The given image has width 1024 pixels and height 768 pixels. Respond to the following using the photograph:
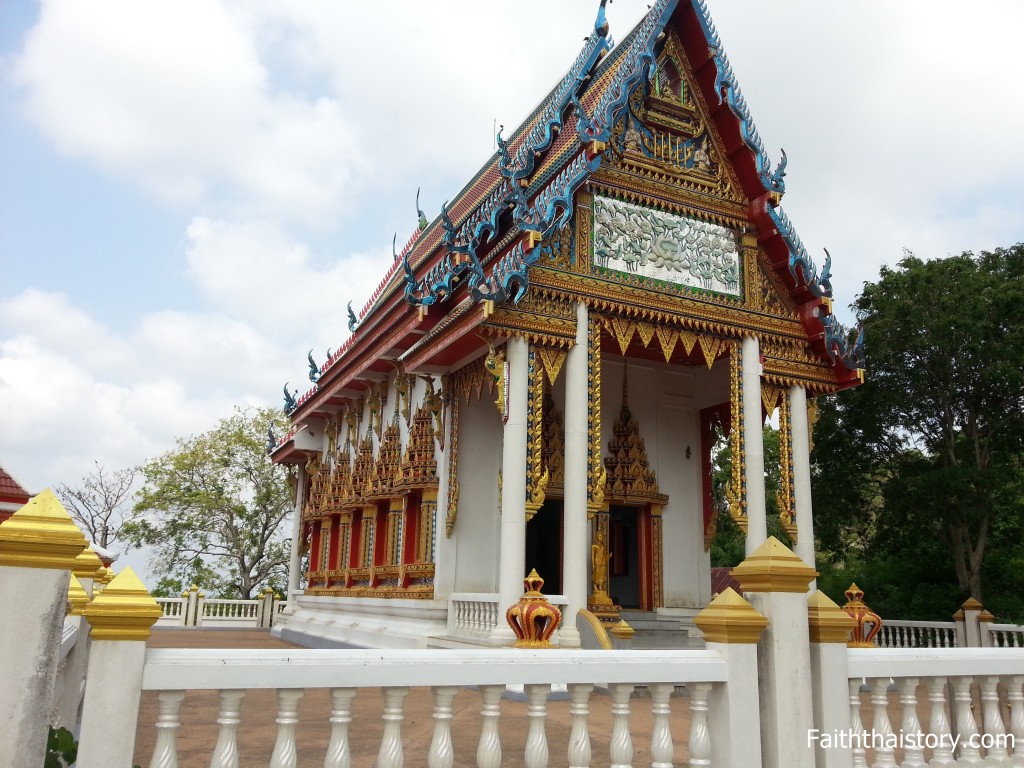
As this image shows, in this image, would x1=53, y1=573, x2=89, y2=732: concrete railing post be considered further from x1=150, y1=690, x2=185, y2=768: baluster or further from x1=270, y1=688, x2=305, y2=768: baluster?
x1=270, y1=688, x2=305, y2=768: baluster

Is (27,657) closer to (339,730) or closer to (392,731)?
(339,730)

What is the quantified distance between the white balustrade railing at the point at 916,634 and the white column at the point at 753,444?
360 cm

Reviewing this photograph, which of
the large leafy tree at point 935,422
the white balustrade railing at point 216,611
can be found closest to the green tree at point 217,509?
the white balustrade railing at point 216,611

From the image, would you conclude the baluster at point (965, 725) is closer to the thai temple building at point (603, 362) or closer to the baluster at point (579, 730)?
the baluster at point (579, 730)

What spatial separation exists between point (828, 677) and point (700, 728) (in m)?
0.79

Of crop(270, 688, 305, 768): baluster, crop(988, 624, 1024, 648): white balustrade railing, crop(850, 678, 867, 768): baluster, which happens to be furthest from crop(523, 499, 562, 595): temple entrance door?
crop(270, 688, 305, 768): baluster

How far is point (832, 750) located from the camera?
423cm

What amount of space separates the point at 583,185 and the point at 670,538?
5385 millimetres

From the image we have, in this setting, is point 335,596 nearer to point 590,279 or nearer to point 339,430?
point 339,430

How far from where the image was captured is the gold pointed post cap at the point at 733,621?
4160 mm

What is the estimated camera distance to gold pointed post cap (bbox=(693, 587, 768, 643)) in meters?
4.16

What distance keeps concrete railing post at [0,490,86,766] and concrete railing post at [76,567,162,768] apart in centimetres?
13

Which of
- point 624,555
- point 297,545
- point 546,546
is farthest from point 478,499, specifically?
point 297,545

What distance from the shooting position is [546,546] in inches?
526
